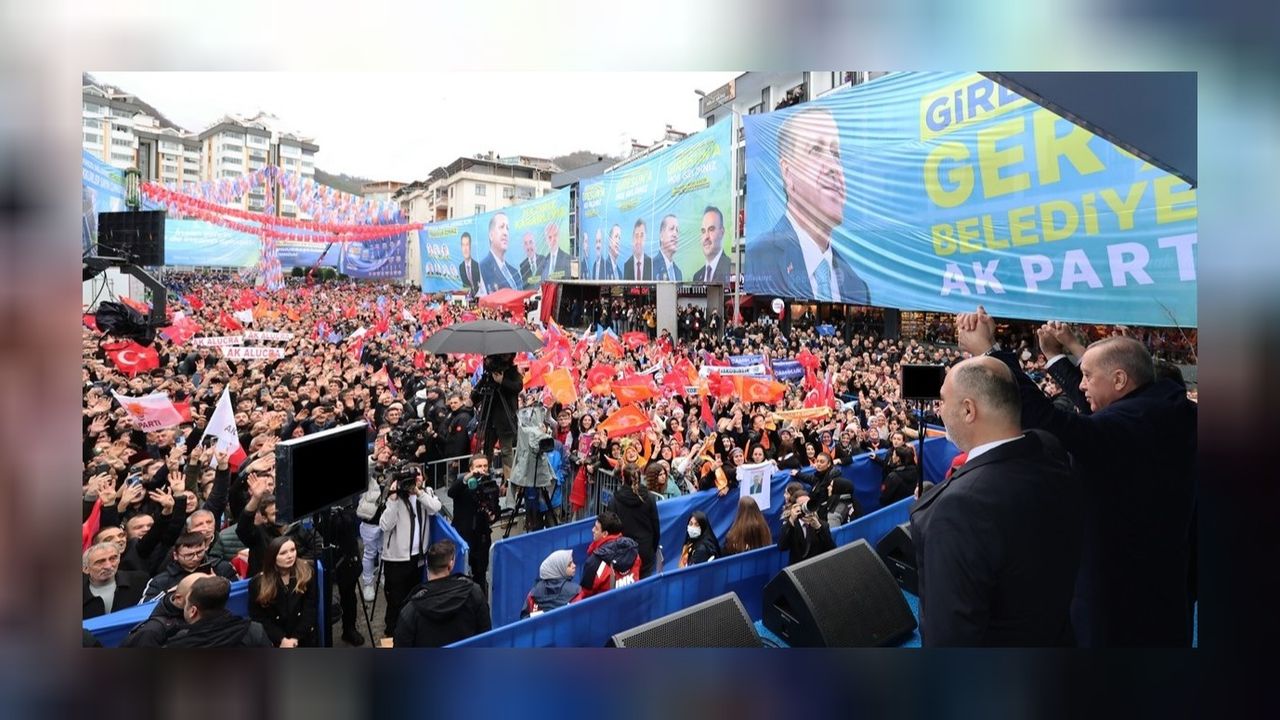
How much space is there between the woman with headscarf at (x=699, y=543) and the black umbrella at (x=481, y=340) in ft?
5.16

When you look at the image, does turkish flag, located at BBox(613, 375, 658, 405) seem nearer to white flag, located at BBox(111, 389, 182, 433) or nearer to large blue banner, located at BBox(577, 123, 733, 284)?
large blue banner, located at BBox(577, 123, 733, 284)

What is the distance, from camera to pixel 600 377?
5.05 m

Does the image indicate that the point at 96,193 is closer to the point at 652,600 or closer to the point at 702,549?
the point at 652,600

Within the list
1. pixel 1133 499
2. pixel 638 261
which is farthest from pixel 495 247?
pixel 1133 499

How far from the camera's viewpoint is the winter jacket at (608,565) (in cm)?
363

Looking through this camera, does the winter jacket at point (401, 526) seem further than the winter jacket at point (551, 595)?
Yes

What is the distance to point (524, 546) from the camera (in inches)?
156

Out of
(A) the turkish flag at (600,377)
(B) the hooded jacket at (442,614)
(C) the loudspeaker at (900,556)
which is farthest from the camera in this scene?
(A) the turkish flag at (600,377)

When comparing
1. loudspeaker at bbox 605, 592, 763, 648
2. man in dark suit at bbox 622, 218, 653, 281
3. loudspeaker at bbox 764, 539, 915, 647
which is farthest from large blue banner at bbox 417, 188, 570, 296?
loudspeaker at bbox 764, 539, 915, 647

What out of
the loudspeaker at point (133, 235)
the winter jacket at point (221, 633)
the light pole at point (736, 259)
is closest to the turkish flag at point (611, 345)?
the light pole at point (736, 259)

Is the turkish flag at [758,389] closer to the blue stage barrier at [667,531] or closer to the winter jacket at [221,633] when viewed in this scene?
the blue stage barrier at [667,531]

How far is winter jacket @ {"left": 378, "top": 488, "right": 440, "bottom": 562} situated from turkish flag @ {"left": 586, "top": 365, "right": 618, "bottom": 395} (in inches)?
62.2
